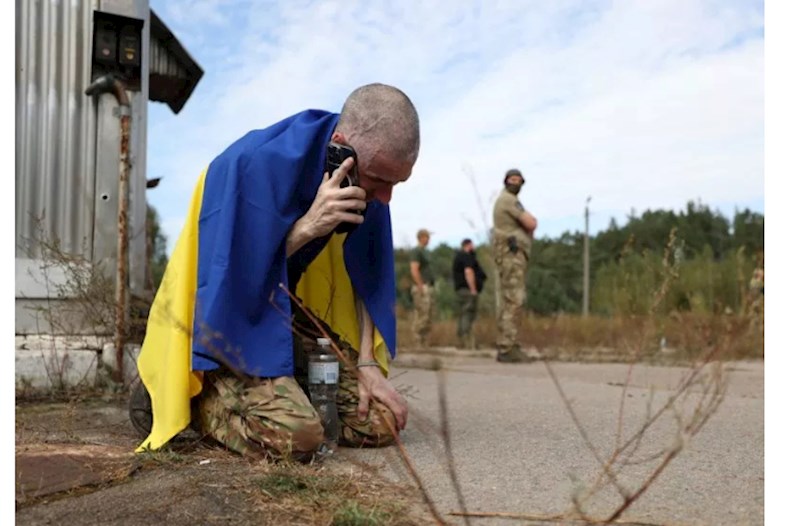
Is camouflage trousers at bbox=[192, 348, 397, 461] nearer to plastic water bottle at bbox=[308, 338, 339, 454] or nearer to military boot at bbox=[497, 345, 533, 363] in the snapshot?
plastic water bottle at bbox=[308, 338, 339, 454]

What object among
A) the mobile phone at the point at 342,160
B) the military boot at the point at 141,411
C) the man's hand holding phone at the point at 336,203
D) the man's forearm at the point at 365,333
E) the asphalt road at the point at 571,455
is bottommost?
the asphalt road at the point at 571,455

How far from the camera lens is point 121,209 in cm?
456

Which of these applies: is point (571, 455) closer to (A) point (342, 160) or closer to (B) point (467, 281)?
(A) point (342, 160)

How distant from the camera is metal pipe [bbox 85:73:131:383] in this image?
4484 millimetres

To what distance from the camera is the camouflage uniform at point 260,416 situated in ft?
8.54

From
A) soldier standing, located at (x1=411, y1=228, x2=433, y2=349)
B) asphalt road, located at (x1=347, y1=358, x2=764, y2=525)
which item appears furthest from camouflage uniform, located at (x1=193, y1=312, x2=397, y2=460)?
soldier standing, located at (x1=411, y1=228, x2=433, y2=349)

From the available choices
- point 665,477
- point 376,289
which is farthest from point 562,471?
point 376,289

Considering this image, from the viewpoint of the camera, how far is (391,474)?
101 inches

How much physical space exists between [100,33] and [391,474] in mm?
3583

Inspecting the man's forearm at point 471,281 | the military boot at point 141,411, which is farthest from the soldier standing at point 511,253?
the military boot at point 141,411

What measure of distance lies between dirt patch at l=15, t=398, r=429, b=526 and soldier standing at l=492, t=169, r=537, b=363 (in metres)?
5.46

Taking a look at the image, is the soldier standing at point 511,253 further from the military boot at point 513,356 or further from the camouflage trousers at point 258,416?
the camouflage trousers at point 258,416

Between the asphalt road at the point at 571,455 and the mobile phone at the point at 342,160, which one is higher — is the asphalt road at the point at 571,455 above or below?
below

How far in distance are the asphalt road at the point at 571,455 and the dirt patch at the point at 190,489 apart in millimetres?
228
